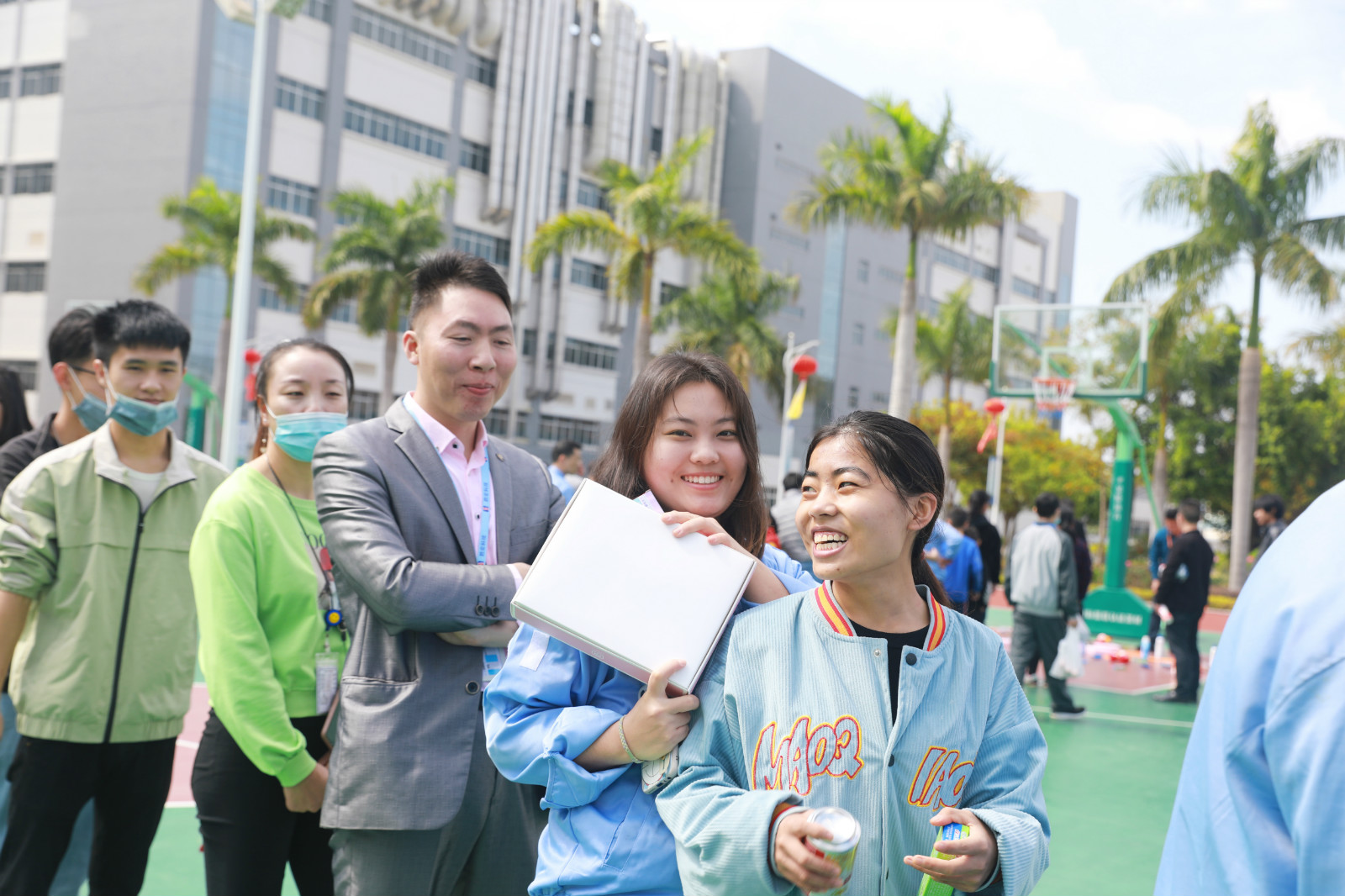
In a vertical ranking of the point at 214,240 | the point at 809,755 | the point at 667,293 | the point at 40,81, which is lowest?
the point at 809,755

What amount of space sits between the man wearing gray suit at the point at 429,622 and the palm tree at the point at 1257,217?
2000cm

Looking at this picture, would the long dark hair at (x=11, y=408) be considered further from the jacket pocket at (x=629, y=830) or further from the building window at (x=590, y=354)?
the building window at (x=590, y=354)

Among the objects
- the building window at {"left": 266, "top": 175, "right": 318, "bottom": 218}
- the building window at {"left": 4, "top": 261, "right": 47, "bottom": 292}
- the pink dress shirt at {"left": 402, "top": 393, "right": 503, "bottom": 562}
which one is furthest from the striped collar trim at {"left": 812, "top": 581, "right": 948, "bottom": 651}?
the building window at {"left": 4, "top": 261, "right": 47, "bottom": 292}

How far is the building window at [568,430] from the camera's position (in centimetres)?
4191

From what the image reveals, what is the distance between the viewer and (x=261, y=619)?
2816mm

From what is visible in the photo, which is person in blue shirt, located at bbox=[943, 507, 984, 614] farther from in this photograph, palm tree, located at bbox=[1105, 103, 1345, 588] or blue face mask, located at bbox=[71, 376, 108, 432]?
palm tree, located at bbox=[1105, 103, 1345, 588]

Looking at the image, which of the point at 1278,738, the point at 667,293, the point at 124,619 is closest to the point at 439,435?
the point at 124,619

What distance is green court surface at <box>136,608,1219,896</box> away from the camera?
15.9 feet

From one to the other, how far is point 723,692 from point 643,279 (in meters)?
21.1

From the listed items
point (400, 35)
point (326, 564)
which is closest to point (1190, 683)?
point (326, 564)

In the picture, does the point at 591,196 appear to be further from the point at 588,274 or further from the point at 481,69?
the point at 481,69

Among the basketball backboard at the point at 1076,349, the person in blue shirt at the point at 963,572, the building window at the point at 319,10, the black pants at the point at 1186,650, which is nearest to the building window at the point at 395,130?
Result: the building window at the point at 319,10

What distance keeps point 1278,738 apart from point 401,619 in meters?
1.72

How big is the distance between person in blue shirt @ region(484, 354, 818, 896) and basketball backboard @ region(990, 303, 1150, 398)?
48.6ft
